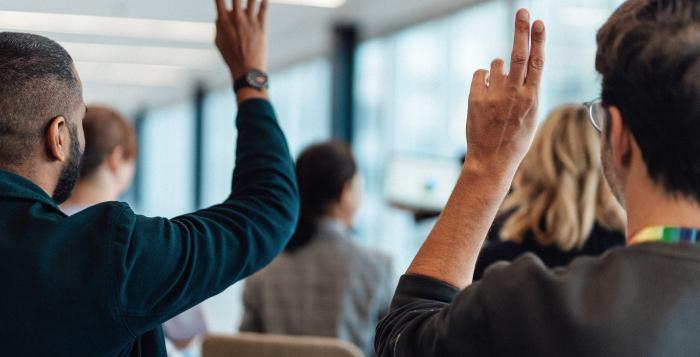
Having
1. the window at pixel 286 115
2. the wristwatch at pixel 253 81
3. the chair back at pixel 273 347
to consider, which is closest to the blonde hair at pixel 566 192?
the chair back at pixel 273 347

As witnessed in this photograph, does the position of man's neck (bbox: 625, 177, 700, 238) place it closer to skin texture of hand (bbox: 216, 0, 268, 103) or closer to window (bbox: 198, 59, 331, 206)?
skin texture of hand (bbox: 216, 0, 268, 103)

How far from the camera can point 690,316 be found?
824 millimetres

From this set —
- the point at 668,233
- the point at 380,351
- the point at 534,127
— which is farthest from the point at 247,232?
the point at 668,233

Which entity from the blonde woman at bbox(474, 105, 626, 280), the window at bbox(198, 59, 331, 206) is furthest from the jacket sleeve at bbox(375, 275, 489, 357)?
the window at bbox(198, 59, 331, 206)

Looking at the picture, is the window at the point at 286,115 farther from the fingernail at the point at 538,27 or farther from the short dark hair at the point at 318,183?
the fingernail at the point at 538,27

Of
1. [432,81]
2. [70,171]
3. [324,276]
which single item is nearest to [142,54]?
[432,81]

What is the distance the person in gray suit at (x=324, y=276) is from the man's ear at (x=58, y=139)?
1690 mm

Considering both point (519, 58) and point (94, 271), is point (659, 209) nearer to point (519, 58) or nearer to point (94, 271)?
point (519, 58)

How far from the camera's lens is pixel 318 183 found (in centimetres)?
294

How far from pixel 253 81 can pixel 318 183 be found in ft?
4.99

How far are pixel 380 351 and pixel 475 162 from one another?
0.76ft

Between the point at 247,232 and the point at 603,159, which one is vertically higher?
the point at 603,159

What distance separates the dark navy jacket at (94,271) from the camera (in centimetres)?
109

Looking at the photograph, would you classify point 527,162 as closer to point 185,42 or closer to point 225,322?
point 225,322
